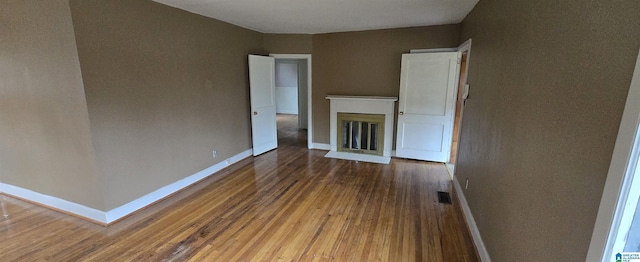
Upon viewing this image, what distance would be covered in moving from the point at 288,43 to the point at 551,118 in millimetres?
4394

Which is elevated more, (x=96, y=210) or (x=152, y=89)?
(x=152, y=89)

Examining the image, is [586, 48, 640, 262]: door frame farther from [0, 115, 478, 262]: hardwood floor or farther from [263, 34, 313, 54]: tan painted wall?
[263, 34, 313, 54]: tan painted wall

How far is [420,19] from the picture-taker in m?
3.78

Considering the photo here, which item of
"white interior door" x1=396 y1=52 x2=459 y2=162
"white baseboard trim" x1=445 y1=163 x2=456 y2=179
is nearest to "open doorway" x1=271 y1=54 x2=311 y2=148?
"white interior door" x1=396 y1=52 x2=459 y2=162

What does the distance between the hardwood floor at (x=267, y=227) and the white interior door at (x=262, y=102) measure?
123 cm

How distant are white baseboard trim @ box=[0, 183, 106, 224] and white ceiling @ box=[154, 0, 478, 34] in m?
2.34

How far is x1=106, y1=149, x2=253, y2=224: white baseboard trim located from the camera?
2.70 meters

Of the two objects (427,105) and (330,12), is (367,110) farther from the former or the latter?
(330,12)

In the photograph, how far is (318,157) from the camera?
4.84m

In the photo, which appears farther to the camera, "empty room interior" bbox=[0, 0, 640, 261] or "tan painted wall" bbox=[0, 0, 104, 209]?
"tan painted wall" bbox=[0, 0, 104, 209]

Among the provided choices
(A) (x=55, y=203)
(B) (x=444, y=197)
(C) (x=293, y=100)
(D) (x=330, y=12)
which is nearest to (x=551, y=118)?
(B) (x=444, y=197)

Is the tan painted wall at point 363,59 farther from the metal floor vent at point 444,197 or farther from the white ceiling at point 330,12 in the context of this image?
the metal floor vent at point 444,197

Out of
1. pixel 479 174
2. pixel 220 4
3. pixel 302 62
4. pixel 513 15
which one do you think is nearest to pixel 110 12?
pixel 220 4

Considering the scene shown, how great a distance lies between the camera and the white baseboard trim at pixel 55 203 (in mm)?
2662
